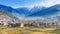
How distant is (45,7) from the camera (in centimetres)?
310

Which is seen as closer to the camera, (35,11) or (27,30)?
(27,30)

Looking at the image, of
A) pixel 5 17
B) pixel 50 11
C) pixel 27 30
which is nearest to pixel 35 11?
pixel 50 11

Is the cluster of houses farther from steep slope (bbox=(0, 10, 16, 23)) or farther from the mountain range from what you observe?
the mountain range

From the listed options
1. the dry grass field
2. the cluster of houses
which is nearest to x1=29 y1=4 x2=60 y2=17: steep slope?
the cluster of houses

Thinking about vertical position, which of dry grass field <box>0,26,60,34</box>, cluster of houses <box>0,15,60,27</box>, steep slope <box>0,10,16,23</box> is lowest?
dry grass field <box>0,26,60,34</box>

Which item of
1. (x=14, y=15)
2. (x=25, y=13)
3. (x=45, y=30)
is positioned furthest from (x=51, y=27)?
(x=14, y=15)

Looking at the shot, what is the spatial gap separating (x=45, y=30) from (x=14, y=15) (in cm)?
80

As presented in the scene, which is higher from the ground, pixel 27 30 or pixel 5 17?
pixel 5 17

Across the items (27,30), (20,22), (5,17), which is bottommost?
(27,30)

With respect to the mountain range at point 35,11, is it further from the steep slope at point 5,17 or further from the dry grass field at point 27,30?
the dry grass field at point 27,30

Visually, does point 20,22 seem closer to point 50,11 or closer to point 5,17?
point 5,17

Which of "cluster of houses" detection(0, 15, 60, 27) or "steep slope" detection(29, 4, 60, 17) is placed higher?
"steep slope" detection(29, 4, 60, 17)

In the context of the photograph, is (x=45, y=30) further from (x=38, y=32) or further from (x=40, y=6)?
(x=40, y=6)

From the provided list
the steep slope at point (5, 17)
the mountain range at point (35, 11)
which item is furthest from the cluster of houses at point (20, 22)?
the mountain range at point (35, 11)
